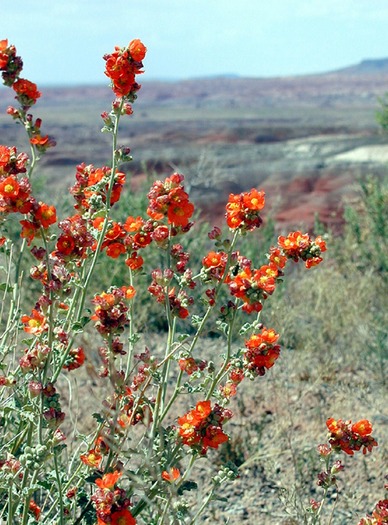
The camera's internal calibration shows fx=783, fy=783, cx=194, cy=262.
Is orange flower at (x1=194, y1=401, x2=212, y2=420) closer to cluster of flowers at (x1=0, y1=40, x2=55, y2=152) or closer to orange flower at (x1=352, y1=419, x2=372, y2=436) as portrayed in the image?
orange flower at (x1=352, y1=419, x2=372, y2=436)

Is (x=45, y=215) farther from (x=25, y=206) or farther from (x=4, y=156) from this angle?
(x=4, y=156)

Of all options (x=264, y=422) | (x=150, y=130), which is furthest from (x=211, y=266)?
(x=150, y=130)

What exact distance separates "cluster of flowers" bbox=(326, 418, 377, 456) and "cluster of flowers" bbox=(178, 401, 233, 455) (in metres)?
0.48

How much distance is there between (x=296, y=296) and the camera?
6.12m

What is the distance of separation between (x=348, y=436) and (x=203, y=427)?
1.86 ft

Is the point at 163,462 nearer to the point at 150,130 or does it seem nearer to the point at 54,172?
the point at 54,172

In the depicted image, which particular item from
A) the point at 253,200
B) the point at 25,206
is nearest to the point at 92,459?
the point at 25,206

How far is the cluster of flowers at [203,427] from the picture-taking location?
2020 mm

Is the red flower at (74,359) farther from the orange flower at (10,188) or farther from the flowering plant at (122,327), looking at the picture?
the orange flower at (10,188)

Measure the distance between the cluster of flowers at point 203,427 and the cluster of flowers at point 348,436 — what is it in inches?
19.0

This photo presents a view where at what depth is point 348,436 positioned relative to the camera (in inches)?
93.7

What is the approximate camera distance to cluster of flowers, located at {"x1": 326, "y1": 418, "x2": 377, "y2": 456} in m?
2.37

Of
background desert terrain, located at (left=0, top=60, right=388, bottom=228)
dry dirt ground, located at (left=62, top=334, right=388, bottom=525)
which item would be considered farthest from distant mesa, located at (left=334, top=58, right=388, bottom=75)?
dry dirt ground, located at (left=62, top=334, right=388, bottom=525)

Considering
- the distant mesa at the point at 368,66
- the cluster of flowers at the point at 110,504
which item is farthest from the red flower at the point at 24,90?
the distant mesa at the point at 368,66
